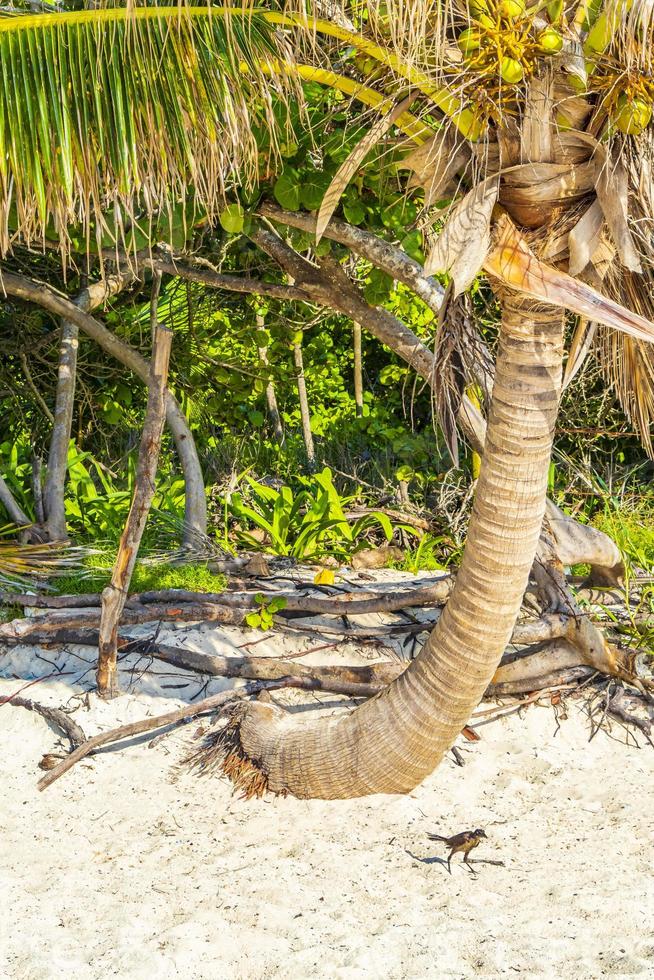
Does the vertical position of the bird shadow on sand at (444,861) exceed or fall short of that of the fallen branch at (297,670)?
it exceeds it

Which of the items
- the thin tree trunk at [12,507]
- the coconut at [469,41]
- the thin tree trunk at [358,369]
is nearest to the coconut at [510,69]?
the coconut at [469,41]

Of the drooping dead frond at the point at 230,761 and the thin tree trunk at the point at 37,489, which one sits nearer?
the drooping dead frond at the point at 230,761

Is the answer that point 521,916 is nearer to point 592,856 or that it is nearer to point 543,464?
point 592,856

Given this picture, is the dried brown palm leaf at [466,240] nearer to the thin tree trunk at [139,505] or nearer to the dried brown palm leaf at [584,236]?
the dried brown palm leaf at [584,236]

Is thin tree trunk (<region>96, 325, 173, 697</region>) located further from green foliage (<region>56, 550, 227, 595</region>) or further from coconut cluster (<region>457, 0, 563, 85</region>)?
coconut cluster (<region>457, 0, 563, 85</region>)

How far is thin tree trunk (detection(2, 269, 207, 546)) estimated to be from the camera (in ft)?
18.7

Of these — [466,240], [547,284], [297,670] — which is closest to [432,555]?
[297,670]

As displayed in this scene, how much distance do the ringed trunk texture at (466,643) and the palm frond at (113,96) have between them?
3.89 ft

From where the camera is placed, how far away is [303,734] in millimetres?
3783

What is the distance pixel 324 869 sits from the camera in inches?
131

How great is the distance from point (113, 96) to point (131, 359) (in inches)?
128

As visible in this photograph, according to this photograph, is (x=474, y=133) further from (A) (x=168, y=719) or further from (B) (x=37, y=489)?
(B) (x=37, y=489)

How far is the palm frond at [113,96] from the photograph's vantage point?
282 cm

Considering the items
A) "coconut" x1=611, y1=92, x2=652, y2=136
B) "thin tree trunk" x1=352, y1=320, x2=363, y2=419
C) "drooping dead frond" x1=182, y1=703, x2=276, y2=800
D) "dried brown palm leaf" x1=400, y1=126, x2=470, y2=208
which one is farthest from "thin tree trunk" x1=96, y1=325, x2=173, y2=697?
"thin tree trunk" x1=352, y1=320, x2=363, y2=419
